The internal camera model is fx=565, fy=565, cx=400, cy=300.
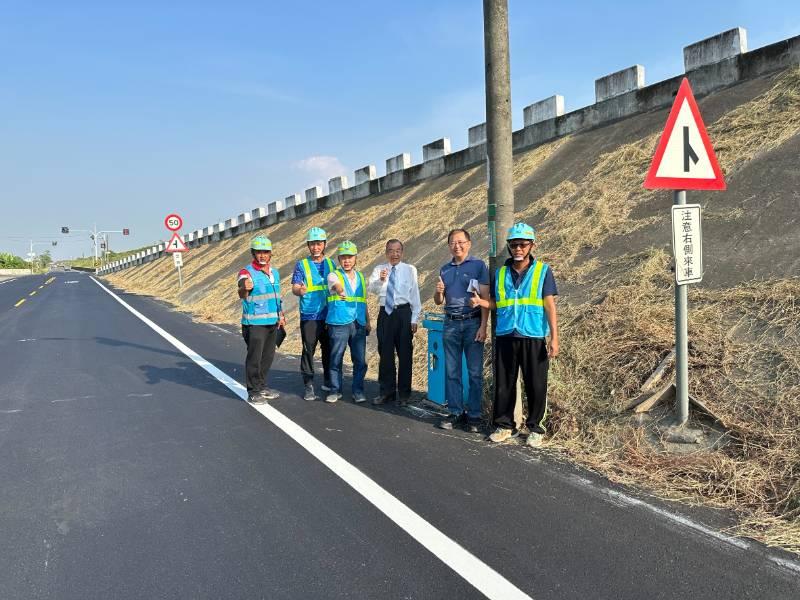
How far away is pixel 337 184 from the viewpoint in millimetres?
25547

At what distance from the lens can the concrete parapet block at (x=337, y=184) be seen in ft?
82.0

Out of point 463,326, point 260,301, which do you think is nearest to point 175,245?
point 260,301

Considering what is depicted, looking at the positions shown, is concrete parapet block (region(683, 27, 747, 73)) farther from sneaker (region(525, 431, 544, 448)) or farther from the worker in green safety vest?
sneaker (region(525, 431, 544, 448))

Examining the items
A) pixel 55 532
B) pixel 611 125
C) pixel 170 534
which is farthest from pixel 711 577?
pixel 611 125

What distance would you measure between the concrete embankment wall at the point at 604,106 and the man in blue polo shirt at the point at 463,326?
321 inches

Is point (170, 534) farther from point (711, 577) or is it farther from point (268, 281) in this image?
point (268, 281)

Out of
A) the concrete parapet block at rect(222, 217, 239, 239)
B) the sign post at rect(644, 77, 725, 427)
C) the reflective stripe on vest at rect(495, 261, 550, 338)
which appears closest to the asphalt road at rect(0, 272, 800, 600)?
the reflective stripe on vest at rect(495, 261, 550, 338)

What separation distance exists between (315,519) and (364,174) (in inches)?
830

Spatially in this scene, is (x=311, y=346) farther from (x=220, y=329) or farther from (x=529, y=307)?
(x=220, y=329)

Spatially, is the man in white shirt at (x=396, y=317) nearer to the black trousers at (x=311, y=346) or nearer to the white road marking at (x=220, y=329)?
the black trousers at (x=311, y=346)

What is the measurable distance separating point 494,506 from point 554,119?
42.0 ft

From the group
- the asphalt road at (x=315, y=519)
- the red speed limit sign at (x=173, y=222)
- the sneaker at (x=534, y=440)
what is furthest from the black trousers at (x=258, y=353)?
the red speed limit sign at (x=173, y=222)

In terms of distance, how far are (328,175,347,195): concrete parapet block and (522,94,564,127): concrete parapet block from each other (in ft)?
36.5

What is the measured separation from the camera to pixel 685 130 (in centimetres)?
443
